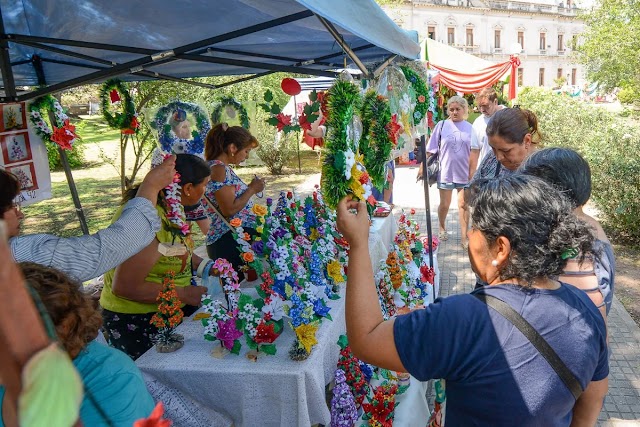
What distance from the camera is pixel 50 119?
278 cm

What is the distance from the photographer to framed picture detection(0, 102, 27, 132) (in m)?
2.56

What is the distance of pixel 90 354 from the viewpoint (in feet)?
4.00

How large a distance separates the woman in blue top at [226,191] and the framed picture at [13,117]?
1090 millimetres

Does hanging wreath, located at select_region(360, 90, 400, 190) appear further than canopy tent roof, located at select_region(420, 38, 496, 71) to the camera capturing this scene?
No

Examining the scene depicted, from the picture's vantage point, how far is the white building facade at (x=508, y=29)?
40.3 meters

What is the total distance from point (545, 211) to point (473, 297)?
27 centimetres

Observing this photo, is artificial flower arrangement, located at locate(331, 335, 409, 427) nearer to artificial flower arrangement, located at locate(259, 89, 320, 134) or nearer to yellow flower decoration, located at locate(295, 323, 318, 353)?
yellow flower decoration, located at locate(295, 323, 318, 353)

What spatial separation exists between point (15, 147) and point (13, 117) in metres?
0.17

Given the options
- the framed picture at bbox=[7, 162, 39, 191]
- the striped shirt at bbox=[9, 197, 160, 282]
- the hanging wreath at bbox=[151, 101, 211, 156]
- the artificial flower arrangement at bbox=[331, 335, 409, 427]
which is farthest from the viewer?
the hanging wreath at bbox=[151, 101, 211, 156]

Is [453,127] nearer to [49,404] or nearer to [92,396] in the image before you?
[92,396]

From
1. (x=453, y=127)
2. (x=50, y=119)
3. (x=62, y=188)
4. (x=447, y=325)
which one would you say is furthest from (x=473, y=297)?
(x=62, y=188)

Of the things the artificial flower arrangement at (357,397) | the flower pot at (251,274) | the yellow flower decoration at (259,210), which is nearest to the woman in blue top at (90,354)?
the artificial flower arrangement at (357,397)

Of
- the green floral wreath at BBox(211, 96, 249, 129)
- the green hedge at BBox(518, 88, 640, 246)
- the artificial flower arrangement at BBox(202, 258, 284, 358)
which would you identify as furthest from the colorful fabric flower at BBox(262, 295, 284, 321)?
the green hedge at BBox(518, 88, 640, 246)

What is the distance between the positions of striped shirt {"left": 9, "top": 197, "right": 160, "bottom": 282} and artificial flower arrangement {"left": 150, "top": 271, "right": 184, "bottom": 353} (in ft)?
1.83
